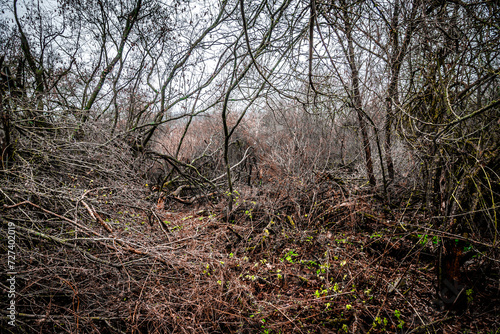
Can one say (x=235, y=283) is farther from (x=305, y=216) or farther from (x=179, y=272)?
(x=305, y=216)

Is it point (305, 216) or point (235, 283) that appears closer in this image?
point (235, 283)

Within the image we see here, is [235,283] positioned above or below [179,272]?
below

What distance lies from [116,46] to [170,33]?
5.32 feet

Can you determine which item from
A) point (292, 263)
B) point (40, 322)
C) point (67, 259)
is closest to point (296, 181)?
point (292, 263)

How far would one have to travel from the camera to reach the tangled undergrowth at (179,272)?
2408 millimetres

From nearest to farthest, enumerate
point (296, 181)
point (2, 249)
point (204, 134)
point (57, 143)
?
point (2, 249), point (57, 143), point (296, 181), point (204, 134)

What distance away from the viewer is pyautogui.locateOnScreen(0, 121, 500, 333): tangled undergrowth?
2408 mm

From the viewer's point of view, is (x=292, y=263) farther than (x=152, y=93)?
No

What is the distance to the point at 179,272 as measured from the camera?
295cm

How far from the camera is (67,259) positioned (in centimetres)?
252

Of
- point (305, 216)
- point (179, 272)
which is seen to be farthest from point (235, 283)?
point (305, 216)

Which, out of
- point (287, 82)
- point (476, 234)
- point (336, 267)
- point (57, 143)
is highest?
point (287, 82)

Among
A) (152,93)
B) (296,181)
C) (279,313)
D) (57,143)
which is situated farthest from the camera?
(152,93)

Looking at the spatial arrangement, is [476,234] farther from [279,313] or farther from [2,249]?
[2,249]
